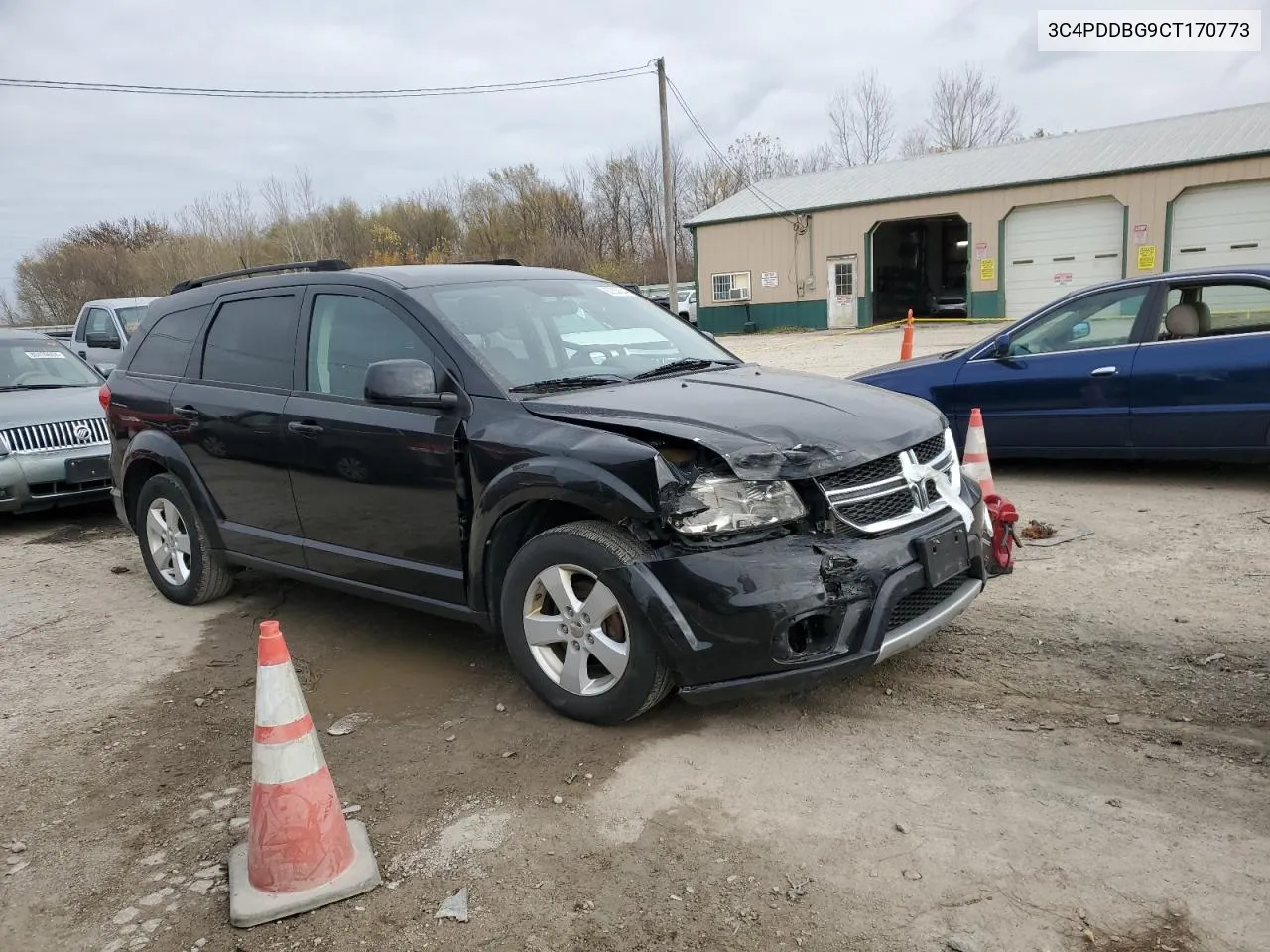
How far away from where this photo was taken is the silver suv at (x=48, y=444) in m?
7.36

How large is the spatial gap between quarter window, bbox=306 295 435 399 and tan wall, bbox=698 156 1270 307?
2356 cm

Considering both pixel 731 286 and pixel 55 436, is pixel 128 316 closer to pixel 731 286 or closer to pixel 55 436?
pixel 55 436

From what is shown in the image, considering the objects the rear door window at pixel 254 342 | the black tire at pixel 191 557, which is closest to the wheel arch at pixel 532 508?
the rear door window at pixel 254 342

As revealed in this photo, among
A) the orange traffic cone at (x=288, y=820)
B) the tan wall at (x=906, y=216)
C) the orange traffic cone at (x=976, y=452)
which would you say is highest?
the tan wall at (x=906, y=216)

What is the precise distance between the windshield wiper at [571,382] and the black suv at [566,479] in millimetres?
13

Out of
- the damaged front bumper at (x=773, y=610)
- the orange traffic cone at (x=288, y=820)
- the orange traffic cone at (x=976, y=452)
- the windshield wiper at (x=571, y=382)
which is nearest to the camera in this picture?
the orange traffic cone at (x=288, y=820)

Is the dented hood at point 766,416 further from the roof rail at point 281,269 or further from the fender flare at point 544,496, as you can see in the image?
the roof rail at point 281,269

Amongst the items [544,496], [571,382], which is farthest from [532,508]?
[571,382]

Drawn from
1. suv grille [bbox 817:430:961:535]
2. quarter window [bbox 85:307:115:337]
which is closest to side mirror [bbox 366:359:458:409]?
suv grille [bbox 817:430:961:535]

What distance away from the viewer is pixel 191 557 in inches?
211

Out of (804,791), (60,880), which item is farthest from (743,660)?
(60,880)

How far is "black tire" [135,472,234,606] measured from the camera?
206 inches

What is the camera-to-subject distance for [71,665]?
4.71 m

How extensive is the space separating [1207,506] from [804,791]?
173 inches
